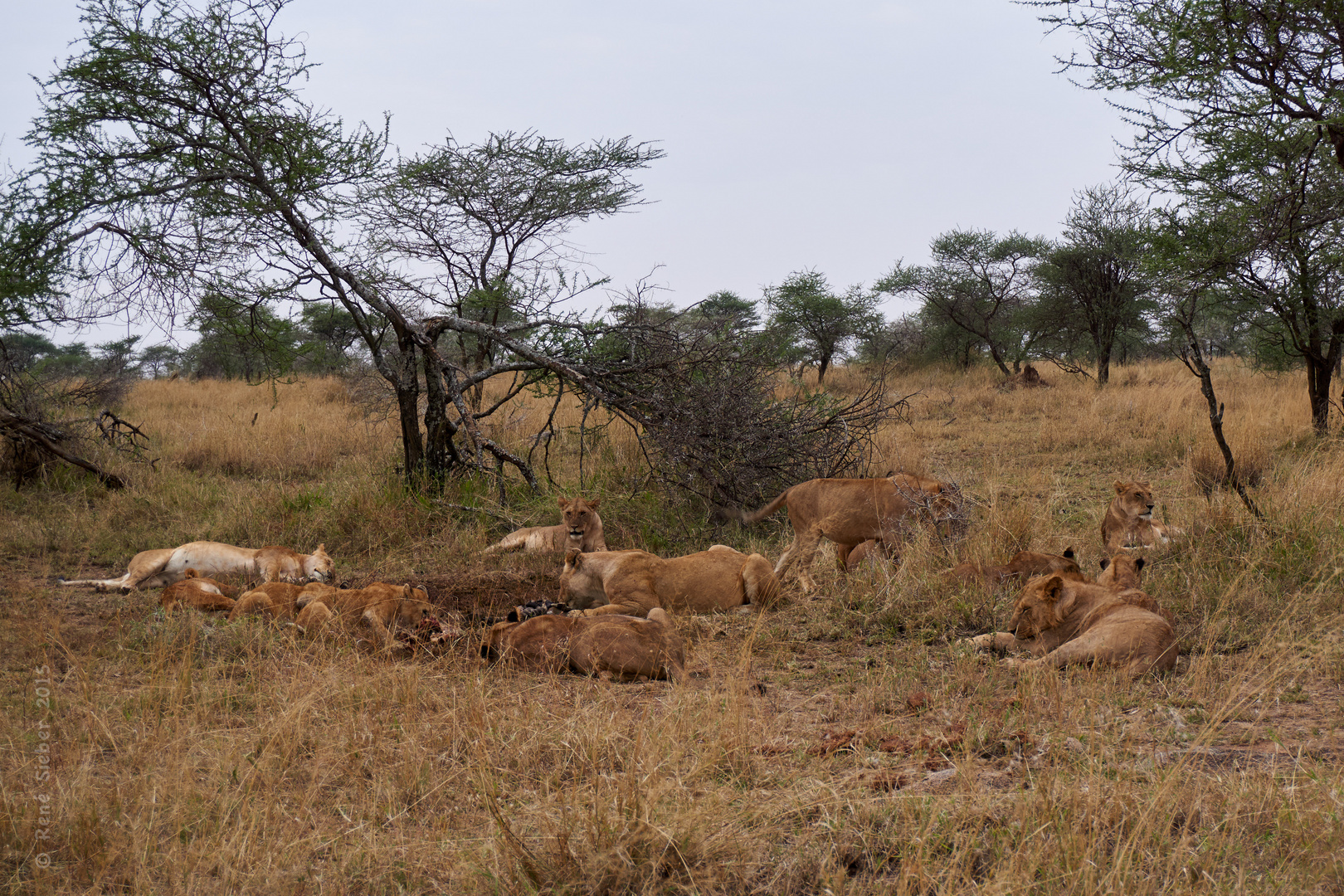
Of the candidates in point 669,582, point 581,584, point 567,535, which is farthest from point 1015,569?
point 567,535

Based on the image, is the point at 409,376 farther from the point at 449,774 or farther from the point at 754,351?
the point at 449,774

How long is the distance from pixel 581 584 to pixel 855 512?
215 cm

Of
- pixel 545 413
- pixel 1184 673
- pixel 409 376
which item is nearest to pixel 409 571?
pixel 409 376

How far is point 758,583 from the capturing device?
6398mm

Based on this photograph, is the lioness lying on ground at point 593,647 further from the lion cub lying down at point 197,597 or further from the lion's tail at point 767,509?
the lion's tail at point 767,509

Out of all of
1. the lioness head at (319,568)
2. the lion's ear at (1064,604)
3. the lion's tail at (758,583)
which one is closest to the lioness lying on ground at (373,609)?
the lioness head at (319,568)

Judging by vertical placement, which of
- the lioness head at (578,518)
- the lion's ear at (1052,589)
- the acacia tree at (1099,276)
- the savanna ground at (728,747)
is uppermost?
the acacia tree at (1099,276)

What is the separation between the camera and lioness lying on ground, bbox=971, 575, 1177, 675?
4.53m

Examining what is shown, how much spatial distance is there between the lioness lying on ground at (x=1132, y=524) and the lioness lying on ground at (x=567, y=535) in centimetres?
405

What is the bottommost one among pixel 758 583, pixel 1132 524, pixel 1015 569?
pixel 758 583

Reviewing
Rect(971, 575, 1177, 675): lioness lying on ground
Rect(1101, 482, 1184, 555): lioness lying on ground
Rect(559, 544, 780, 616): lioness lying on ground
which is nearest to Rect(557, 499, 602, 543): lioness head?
Rect(559, 544, 780, 616): lioness lying on ground

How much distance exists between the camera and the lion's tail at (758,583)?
6387 mm

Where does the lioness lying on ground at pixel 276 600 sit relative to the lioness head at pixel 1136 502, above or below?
below

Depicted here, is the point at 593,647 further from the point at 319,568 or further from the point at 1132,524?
the point at 1132,524
